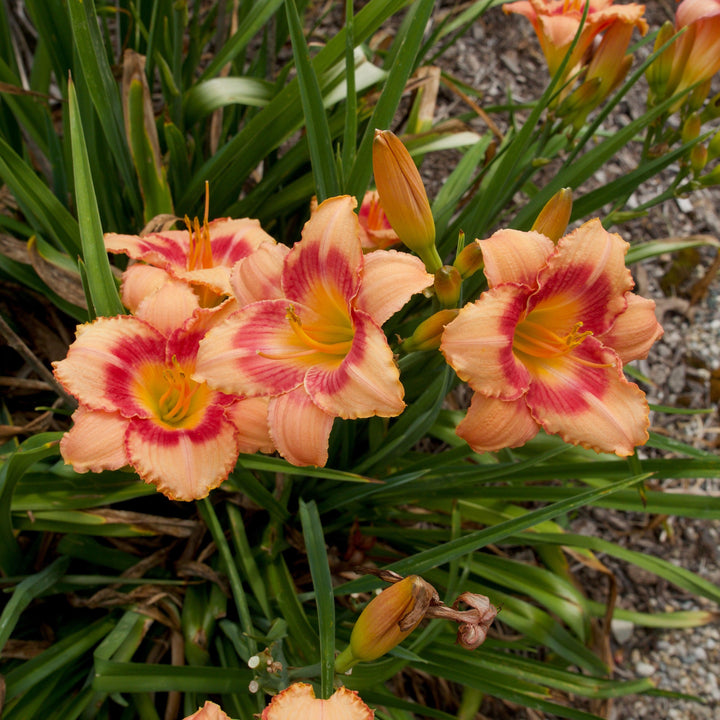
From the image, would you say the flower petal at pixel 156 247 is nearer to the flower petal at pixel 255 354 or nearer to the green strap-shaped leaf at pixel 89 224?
the green strap-shaped leaf at pixel 89 224

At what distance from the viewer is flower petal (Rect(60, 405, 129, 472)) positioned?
88cm

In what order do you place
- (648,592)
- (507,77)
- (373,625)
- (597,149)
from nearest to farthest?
(373,625) < (597,149) < (648,592) < (507,77)

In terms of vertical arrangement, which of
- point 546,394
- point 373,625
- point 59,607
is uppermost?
point 546,394

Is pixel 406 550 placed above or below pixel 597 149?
below

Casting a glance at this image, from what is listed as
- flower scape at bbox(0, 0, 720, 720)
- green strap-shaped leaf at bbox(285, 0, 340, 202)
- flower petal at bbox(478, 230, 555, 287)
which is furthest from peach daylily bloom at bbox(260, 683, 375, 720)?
green strap-shaped leaf at bbox(285, 0, 340, 202)

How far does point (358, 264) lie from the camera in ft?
2.73

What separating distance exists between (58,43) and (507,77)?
5.21ft

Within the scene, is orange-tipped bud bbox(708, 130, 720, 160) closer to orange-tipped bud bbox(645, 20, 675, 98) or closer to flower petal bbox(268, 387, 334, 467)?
orange-tipped bud bbox(645, 20, 675, 98)

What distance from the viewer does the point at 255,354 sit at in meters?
0.86

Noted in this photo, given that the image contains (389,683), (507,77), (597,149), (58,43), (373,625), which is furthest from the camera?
(507,77)

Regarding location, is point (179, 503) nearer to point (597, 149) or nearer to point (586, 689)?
point (586, 689)

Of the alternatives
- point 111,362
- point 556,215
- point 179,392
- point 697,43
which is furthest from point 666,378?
point 111,362

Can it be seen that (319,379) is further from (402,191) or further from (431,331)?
(402,191)

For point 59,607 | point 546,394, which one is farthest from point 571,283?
point 59,607
